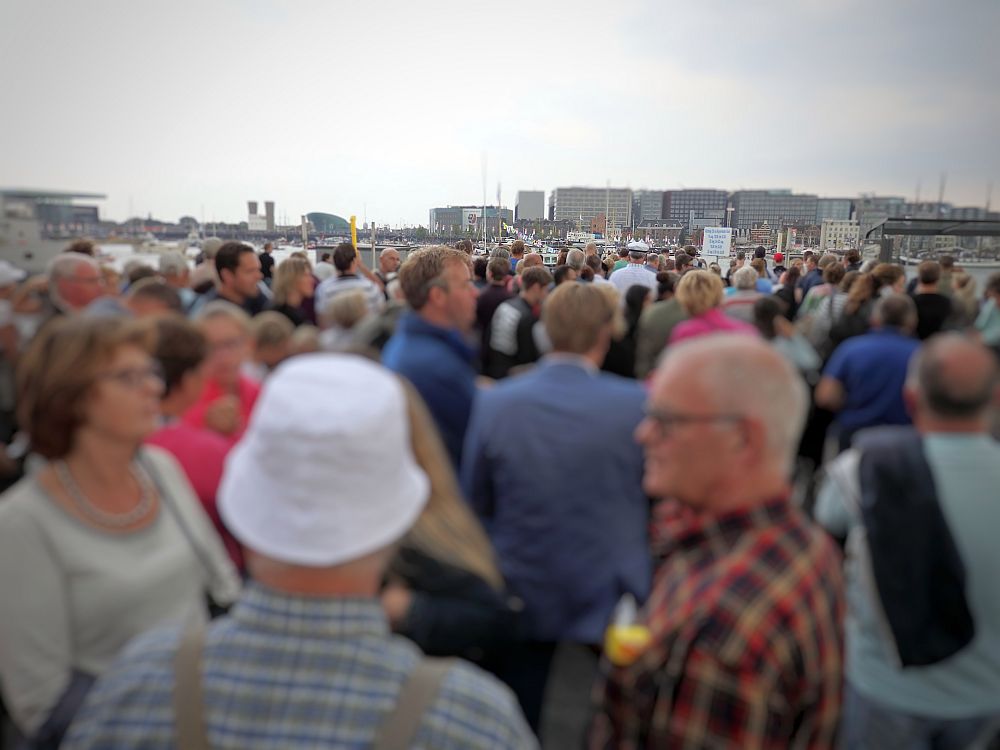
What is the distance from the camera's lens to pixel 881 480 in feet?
6.14

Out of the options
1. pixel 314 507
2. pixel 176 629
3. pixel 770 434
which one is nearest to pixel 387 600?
pixel 176 629

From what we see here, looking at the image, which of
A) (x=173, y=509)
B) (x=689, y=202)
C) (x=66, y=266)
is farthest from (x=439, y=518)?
(x=689, y=202)

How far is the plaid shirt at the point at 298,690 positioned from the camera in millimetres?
867

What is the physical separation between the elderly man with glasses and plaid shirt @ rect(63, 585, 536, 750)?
1.26ft

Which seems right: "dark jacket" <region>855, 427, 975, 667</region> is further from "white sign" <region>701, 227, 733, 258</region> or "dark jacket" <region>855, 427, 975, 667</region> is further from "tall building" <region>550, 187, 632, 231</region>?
"tall building" <region>550, 187, 632, 231</region>

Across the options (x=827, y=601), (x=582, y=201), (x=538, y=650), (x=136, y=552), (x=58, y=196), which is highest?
(x=582, y=201)

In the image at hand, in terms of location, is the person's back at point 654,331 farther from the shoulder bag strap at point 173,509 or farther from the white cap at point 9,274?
the white cap at point 9,274

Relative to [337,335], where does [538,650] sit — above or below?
below

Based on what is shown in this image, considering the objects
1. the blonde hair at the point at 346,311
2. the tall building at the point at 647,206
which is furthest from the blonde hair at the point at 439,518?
the tall building at the point at 647,206

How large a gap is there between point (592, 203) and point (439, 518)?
10691 centimetres

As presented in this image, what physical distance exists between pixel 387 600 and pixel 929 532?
4.78 feet

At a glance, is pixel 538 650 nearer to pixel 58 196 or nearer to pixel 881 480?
pixel 881 480

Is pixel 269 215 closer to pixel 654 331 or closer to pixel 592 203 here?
pixel 654 331

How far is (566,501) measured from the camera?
2.23 m
